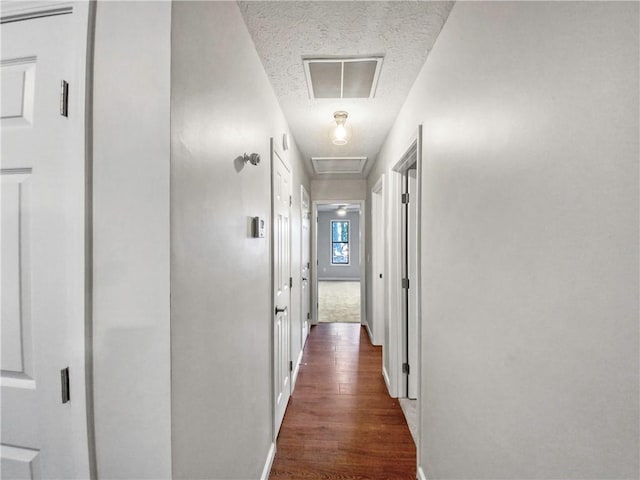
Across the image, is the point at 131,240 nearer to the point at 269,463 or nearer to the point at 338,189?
the point at 269,463

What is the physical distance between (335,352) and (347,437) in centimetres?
150

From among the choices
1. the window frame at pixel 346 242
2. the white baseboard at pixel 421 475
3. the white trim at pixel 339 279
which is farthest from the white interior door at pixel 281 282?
the white trim at pixel 339 279

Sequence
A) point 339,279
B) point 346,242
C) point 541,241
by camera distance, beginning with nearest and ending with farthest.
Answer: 1. point 541,241
2. point 339,279
3. point 346,242

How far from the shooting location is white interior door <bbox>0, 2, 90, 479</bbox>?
76 cm

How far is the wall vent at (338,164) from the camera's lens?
11.9 ft

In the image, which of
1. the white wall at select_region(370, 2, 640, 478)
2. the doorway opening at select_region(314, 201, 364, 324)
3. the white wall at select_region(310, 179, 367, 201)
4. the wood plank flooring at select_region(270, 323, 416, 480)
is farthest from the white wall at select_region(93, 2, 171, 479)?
the doorway opening at select_region(314, 201, 364, 324)

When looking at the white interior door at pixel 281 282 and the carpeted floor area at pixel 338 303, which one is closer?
the white interior door at pixel 281 282

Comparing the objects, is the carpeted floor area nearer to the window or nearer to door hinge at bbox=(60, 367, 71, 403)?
the window

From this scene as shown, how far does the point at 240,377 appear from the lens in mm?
1243

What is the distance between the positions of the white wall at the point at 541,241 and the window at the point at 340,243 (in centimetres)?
840

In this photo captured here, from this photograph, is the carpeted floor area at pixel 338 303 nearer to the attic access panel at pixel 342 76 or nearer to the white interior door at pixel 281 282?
the white interior door at pixel 281 282

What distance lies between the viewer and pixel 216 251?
1.01 metres

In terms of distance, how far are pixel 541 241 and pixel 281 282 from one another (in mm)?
1738

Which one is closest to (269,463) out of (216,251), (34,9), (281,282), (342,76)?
(281,282)
